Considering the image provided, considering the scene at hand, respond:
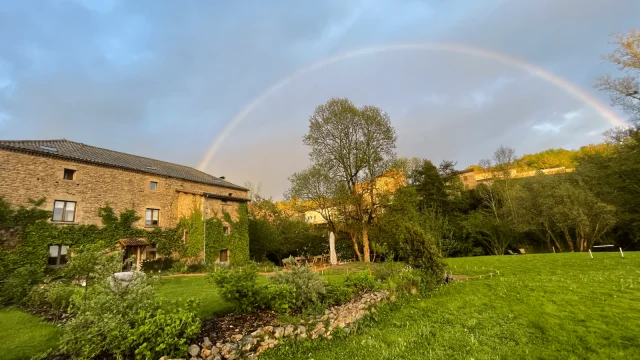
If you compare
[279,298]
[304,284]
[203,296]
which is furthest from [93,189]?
[304,284]

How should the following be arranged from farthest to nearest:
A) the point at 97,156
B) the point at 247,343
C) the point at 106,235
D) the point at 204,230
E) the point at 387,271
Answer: the point at 204,230
the point at 97,156
the point at 106,235
the point at 387,271
the point at 247,343

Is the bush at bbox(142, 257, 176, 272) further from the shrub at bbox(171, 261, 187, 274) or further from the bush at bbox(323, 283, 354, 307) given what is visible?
the bush at bbox(323, 283, 354, 307)

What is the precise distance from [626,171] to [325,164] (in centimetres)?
2552

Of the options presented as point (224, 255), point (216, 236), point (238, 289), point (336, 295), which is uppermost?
point (216, 236)

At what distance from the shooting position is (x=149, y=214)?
22.8m

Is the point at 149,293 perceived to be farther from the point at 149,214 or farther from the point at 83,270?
the point at 149,214

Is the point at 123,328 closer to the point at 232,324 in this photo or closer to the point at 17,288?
the point at 232,324

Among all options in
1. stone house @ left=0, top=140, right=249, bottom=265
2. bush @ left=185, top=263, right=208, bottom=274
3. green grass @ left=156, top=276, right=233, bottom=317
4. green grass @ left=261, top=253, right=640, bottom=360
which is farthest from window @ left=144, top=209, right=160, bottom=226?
green grass @ left=261, top=253, right=640, bottom=360

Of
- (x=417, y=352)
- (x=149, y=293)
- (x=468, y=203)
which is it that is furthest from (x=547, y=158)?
(x=149, y=293)

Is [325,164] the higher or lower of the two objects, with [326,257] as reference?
higher

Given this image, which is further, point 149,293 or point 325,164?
point 325,164

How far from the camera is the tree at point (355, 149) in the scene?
23.9m

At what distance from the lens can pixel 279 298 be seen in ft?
22.4

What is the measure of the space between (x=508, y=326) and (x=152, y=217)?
2522 centimetres
